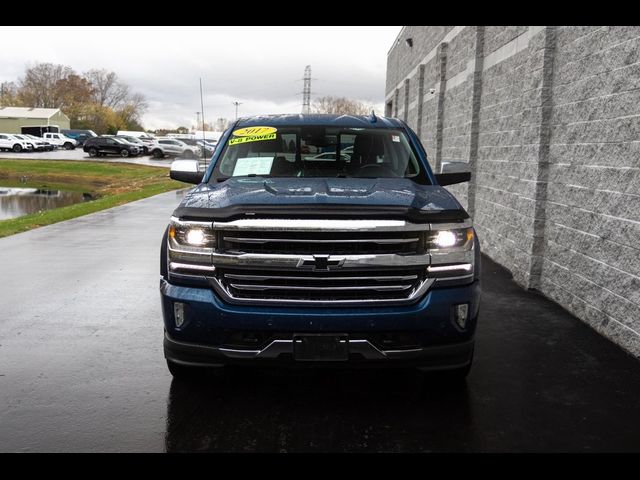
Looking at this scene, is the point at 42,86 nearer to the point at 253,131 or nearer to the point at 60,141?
the point at 60,141

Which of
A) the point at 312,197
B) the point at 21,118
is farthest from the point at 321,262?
the point at 21,118

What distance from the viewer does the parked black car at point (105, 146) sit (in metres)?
53.8

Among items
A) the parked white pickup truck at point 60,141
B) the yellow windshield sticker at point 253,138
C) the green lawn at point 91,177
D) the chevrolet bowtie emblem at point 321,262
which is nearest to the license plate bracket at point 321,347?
the chevrolet bowtie emblem at point 321,262

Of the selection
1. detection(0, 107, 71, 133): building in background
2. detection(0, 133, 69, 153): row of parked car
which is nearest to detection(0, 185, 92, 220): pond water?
detection(0, 133, 69, 153): row of parked car

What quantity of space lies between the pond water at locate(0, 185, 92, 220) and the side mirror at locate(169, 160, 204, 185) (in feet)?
53.8

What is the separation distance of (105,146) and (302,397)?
53593mm

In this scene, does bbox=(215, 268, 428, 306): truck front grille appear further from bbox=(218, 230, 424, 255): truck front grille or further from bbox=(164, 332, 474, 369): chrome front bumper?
bbox=(164, 332, 474, 369): chrome front bumper

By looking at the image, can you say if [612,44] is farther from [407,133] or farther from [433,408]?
[433,408]

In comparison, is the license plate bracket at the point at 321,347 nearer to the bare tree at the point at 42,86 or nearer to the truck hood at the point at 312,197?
the truck hood at the point at 312,197

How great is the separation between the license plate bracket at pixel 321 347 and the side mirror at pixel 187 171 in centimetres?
241

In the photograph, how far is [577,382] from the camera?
4730 mm

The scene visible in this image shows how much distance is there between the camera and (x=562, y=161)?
7.12m

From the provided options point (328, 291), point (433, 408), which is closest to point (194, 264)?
point (328, 291)
